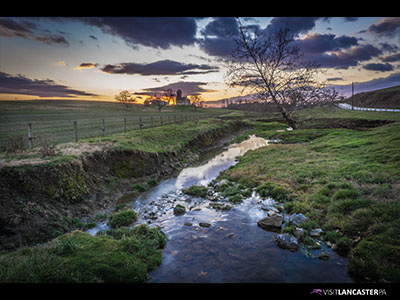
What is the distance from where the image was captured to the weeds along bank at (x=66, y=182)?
6820 millimetres

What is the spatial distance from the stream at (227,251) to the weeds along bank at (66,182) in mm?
1683

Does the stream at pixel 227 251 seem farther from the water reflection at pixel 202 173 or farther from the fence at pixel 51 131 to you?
the fence at pixel 51 131

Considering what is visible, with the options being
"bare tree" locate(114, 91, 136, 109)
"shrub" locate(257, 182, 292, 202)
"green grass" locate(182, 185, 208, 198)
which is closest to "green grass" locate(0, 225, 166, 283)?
"green grass" locate(182, 185, 208, 198)

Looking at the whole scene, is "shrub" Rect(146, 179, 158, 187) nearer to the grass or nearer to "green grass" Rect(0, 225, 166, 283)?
the grass

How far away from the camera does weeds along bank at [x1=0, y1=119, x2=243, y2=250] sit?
6.82 m

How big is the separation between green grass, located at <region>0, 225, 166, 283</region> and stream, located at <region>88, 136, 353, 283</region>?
421mm

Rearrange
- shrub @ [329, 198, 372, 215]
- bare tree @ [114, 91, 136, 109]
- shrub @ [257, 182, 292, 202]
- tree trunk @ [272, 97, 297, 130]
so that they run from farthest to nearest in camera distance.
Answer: bare tree @ [114, 91, 136, 109], tree trunk @ [272, 97, 297, 130], shrub @ [257, 182, 292, 202], shrub @ [329, 198, 372, 215]

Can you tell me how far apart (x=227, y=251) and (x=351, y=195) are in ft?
16.1

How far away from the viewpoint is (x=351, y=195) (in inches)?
280

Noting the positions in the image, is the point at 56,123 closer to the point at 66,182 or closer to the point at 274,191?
the point at 66,182
